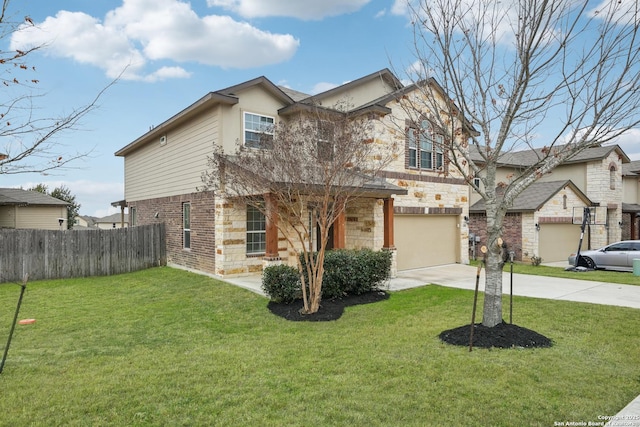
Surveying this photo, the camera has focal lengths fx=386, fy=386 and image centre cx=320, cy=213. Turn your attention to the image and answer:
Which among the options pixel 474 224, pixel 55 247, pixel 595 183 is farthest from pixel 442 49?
pixel 595 183

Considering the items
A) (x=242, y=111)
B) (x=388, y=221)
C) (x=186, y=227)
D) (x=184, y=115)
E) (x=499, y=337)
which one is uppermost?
(x=184, y=115)

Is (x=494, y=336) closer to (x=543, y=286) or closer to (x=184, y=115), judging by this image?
(x=543, y=286)

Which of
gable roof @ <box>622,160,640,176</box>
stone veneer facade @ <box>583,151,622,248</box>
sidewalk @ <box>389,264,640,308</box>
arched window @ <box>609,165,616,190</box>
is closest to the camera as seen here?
sidewalk @ <box>389,264,640,308</box>

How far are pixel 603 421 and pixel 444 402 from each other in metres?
1.38

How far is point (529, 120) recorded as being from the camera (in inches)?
248

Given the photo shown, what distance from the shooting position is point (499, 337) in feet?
18.8

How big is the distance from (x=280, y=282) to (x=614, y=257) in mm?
14129

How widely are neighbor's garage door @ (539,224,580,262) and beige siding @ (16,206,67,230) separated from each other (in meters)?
29.9

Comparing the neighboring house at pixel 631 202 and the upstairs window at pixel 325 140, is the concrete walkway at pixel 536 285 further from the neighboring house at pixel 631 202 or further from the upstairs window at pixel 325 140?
the neighboring house at pixel 631 202

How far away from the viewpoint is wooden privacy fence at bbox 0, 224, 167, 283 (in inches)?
488

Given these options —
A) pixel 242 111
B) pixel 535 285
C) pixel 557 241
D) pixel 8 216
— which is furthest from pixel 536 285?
pixel 8 216

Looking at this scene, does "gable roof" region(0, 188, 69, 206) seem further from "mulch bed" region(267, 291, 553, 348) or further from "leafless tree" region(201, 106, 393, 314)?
"mulch bed" region(267, 291, 553, 348)

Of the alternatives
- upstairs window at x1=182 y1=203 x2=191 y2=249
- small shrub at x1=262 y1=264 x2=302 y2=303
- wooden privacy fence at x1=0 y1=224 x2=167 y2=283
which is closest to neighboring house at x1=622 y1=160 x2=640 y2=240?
small shrub at x1=262 y1=264 x2=302 y2=303

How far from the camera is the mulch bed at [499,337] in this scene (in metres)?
5.59
